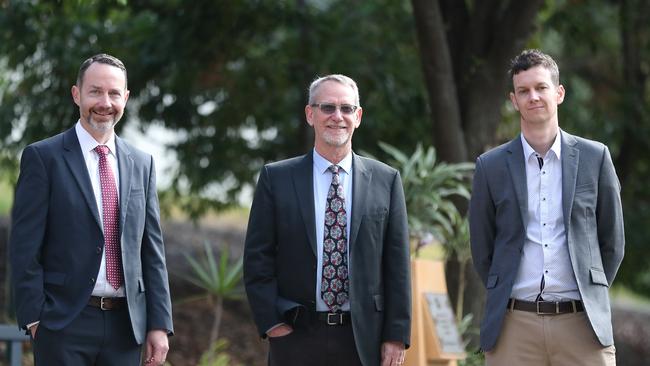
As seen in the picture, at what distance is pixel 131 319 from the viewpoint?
4.83m

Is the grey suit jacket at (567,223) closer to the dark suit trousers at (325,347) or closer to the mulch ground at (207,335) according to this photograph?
the dark suit trousers at (325,347)

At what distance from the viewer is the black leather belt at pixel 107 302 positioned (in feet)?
15.7

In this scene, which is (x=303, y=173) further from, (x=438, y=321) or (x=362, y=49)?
(x=362, y=49)

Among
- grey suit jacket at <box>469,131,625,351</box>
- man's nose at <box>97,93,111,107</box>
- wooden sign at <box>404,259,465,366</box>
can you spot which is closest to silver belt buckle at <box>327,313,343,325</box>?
grey suit jacket at <box>469,131,625,351</box>

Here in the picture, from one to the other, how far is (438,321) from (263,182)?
2.45 metres

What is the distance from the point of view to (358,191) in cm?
509

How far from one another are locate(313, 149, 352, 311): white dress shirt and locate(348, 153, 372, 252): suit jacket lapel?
28 millimetres

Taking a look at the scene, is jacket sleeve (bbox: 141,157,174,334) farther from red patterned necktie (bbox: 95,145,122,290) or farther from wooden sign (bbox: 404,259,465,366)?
wooden sign (bbox: 404,259,465,366)

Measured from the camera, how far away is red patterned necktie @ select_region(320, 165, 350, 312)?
4.98 metres

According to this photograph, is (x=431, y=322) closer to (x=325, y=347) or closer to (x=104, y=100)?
(x=325, y=347)

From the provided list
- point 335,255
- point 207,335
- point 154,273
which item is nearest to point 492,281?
point 335,255

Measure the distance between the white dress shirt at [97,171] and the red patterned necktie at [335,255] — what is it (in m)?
0.89

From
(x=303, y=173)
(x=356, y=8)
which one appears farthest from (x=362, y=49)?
(x=303, y=173)

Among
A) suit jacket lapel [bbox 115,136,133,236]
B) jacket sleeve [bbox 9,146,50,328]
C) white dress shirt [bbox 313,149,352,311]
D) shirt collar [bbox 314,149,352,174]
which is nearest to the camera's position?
jacket sleeve [bbox 9,146,50,328]
